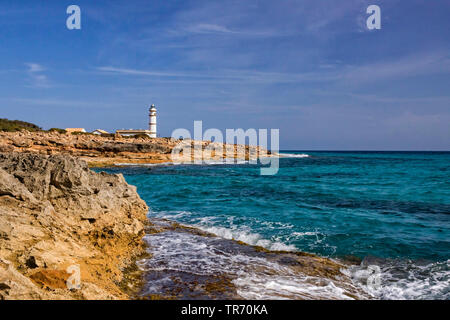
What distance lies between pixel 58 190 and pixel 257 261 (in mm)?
5067

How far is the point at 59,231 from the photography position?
238 inches

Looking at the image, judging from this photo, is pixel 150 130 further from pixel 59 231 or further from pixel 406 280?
pixel 406 280

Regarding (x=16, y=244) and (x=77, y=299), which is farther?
(x=16, y=244)

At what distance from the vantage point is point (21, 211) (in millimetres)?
5934

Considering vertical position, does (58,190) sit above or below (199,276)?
above

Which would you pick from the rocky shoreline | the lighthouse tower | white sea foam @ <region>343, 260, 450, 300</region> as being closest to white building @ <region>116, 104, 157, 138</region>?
the lighthouse tower

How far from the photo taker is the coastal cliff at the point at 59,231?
169 inches

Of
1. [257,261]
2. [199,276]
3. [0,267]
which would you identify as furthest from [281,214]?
[0,267]

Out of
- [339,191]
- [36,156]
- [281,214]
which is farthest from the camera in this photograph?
[339,191]
